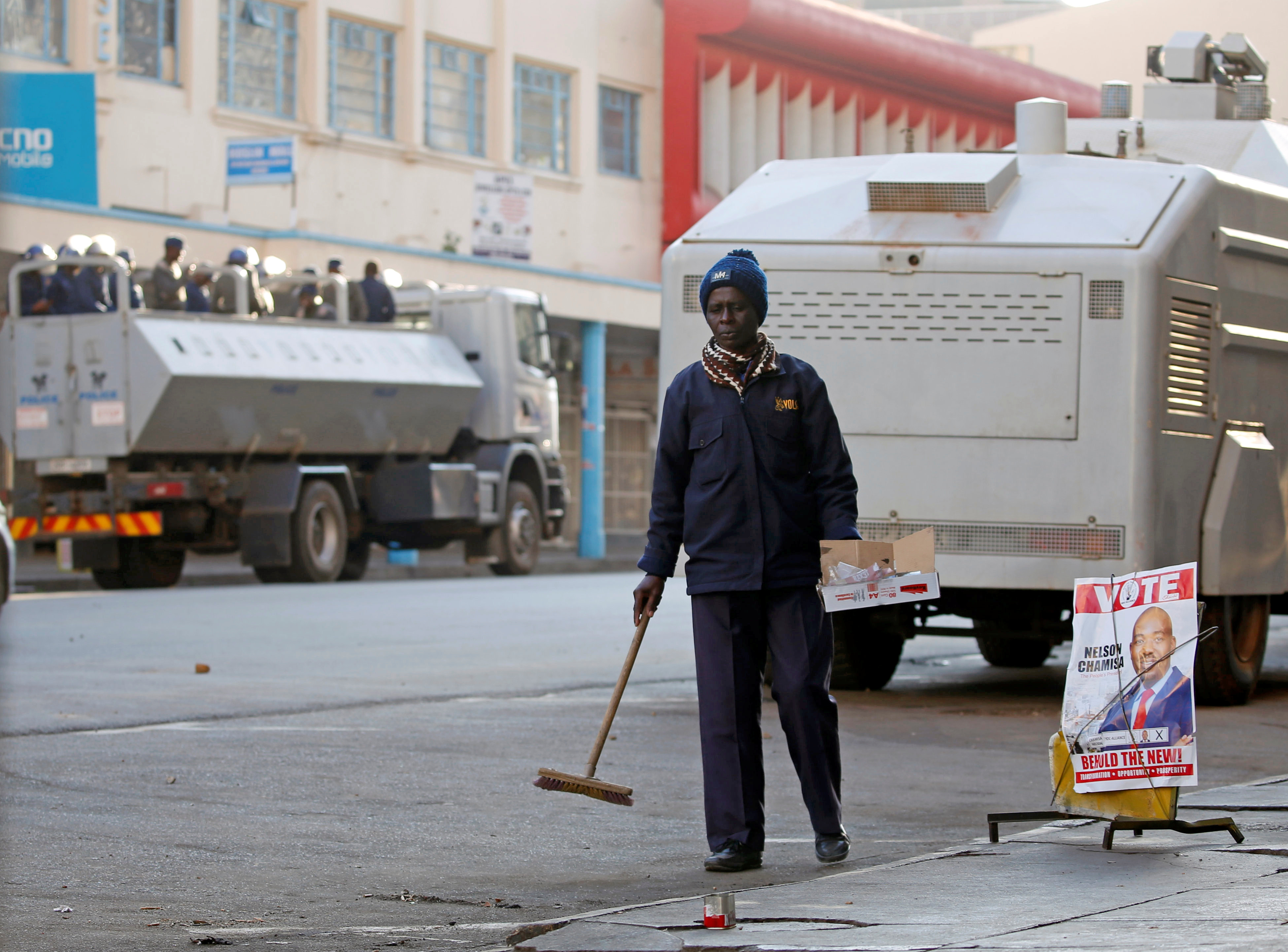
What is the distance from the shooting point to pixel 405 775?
26.7 ft

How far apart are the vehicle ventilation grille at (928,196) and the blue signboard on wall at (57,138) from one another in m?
16.3

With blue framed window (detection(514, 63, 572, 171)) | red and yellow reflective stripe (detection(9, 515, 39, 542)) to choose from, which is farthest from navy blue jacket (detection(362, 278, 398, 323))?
blue framed window (detection(514, 63, 572, 171))

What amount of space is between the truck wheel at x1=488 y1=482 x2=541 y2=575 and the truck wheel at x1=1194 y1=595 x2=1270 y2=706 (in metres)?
16.1

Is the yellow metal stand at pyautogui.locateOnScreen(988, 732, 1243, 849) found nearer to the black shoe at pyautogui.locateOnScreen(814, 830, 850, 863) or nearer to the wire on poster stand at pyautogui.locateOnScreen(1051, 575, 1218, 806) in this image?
the wire on poster stand at pyautogui.locateOnScreen(1051, 575, 1218, 806)

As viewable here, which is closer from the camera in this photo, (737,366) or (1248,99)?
(737,366)

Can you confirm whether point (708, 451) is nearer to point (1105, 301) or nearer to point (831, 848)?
point (831, 848)

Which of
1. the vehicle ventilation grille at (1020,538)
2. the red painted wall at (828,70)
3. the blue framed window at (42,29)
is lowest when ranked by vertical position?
the vehicle ventilation grille at (1020,538)

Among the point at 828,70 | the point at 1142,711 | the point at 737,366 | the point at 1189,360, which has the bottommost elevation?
the point at 1142,711

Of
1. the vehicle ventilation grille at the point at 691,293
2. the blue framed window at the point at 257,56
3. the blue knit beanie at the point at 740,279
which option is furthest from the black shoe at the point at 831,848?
the blue framed window at the point at 257,56

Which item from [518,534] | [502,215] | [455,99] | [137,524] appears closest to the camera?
[137,524]

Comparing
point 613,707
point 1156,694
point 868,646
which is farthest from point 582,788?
point 868,646

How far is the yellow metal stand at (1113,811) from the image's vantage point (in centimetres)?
591

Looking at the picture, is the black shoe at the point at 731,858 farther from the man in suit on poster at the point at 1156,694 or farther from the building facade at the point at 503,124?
the building facade at the point at 503,124

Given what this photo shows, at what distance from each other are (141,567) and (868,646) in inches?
536
